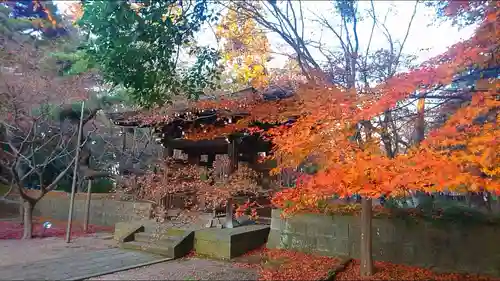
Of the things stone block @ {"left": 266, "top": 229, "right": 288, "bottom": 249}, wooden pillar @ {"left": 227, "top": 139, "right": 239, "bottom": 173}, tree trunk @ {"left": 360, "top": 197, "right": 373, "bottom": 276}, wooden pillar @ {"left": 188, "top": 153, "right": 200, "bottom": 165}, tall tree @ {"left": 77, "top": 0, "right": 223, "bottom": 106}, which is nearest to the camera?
tall tree @ {"left": 77, "top": 0, "right": 223, "bottom": 106}

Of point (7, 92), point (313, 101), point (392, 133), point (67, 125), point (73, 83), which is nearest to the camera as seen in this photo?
point (313, 101)

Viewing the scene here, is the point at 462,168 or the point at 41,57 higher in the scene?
the point at 41,57

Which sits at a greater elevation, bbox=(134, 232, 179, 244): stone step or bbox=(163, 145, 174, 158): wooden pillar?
bbox=(163, 145, 174, 158): wooden pillar

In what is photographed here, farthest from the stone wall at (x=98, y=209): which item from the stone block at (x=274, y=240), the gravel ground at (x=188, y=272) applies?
the stone block at (x=274, y=240)

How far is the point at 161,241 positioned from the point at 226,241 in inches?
77.5

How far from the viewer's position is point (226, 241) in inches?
339

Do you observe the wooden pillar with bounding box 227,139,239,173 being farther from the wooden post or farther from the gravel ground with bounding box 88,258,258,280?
the gravel ground with bounding box 88,258,258,280

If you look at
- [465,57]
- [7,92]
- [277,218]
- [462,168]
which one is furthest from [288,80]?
[7,92]

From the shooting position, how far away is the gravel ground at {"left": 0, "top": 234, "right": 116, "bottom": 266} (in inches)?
328

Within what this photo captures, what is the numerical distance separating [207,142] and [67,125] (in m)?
7.12

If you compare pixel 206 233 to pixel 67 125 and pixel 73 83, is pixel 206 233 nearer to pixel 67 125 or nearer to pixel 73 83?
pixel 73 83

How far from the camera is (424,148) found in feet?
17.2

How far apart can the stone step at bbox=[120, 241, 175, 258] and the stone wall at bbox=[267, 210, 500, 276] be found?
2.61 metres

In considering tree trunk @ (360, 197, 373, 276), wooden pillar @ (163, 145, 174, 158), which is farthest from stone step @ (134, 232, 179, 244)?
tree trunk @ (360, 197, 373, 276)
